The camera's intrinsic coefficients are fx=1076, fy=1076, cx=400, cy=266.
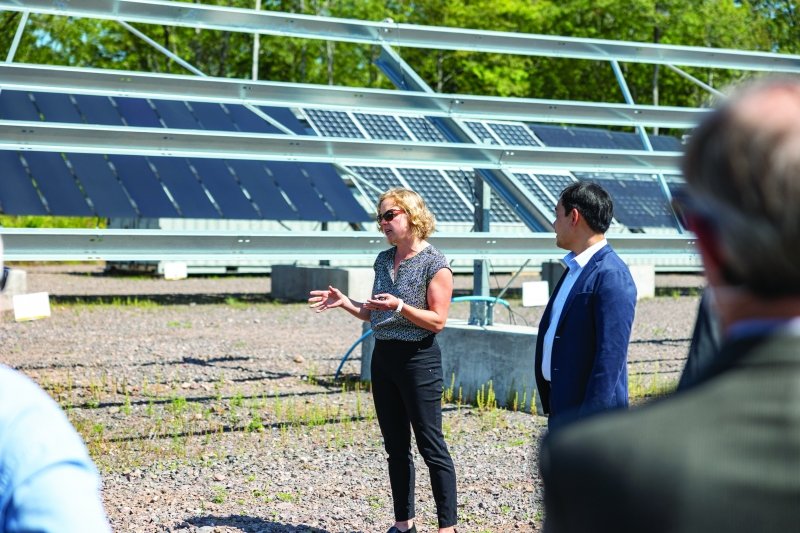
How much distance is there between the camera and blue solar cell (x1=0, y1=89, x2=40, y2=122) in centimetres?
1074

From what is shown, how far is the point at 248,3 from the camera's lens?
37531 millimetres

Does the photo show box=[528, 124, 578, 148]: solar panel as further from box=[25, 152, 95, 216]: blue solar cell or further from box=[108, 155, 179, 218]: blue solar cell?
box=[25, 152, 95, 216]: blue solar cell

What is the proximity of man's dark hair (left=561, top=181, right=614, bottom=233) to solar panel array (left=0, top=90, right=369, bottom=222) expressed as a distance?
238 inches

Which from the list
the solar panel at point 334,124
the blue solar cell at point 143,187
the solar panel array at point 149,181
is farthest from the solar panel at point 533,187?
the blue solar cell at point 143,187

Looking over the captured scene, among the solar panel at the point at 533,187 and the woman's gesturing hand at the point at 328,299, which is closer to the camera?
the woman's gesturing hand at the point at 328,299

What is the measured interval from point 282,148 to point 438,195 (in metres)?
7.74

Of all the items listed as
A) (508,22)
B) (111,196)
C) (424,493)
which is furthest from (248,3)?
(424,493)

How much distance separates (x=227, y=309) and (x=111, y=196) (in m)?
7.88

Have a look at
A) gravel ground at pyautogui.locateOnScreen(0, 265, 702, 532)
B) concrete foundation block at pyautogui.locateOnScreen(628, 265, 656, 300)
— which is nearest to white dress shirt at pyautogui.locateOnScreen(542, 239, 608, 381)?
gravel ground at pyautogui.locateOnScreen(0, 265, 702, 532)

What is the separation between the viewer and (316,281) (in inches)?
776

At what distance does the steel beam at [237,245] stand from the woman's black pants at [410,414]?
2.32 m

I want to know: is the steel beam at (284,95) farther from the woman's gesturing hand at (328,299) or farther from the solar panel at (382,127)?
the solar panel at (382,127)

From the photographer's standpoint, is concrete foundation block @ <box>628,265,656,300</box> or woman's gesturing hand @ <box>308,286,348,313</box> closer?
woman's gesturing hand @ <box>308,286,348,313</box>

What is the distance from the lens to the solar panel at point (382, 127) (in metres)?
15.8
